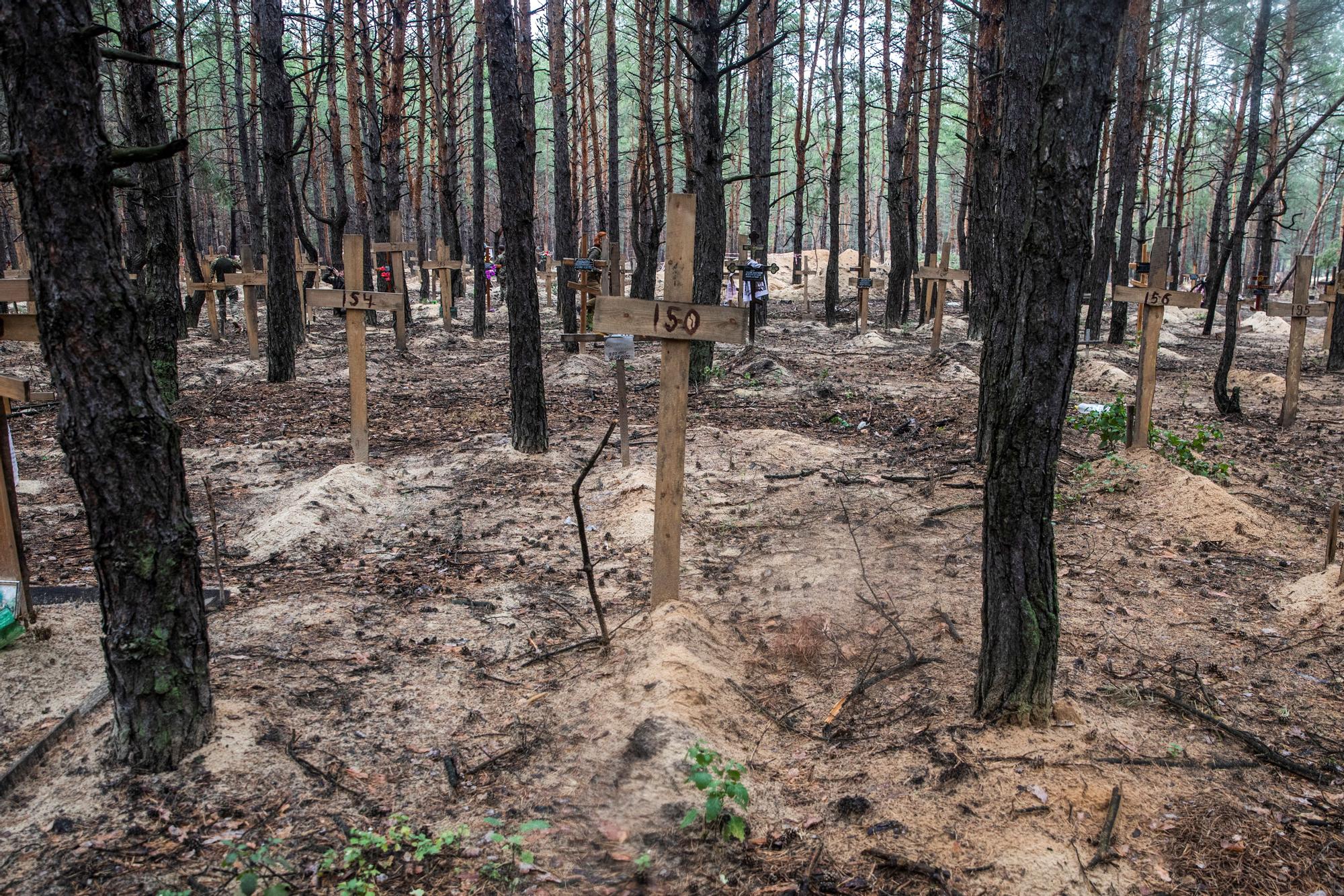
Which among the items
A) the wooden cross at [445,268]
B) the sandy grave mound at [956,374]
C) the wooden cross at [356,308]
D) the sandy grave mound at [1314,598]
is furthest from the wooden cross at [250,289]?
the sandy grave mound at [1314,598]

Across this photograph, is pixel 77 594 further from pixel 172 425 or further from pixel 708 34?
pixel 708 34

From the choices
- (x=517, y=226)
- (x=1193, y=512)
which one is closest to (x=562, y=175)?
(x=517, y=226)

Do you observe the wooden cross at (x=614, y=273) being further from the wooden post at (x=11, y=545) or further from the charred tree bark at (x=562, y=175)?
the wooden post at (x=11, y=545)

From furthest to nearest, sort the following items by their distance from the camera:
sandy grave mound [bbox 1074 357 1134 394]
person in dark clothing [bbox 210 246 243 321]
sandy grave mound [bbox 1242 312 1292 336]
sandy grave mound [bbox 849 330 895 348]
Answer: sandy grave mound [bbox 1242 312 1292 336]
sandy grave mound [bbox 849 330 895 348]
person in dark clothing [bbox 210 246 243 321]
sandy grave mound [bbox 1074 357 1134 394]

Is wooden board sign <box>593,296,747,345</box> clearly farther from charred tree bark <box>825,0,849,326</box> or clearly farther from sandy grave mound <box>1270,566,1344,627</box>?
charred tree bark <box>825,0,849,326</box>

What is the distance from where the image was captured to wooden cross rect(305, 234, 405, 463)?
7.41 m

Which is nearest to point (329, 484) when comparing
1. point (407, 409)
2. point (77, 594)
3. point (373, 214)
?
point (77, 594)

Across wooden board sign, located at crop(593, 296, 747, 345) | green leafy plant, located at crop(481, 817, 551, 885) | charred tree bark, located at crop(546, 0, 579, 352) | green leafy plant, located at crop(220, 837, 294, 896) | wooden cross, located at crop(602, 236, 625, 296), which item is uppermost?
charred tree bark, located at crop(546, 0, 579, 352)

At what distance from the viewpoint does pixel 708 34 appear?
9477 mm

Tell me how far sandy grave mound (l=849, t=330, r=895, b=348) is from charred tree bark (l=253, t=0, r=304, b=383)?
974cm

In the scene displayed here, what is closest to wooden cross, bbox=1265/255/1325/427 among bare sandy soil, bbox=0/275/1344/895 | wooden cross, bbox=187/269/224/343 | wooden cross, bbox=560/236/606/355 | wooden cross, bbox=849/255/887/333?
bare sandy soil, bbox=0/275/1344/895

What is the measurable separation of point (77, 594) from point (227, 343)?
12.6m

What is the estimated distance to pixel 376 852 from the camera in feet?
9.57

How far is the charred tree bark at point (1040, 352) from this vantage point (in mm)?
3047
